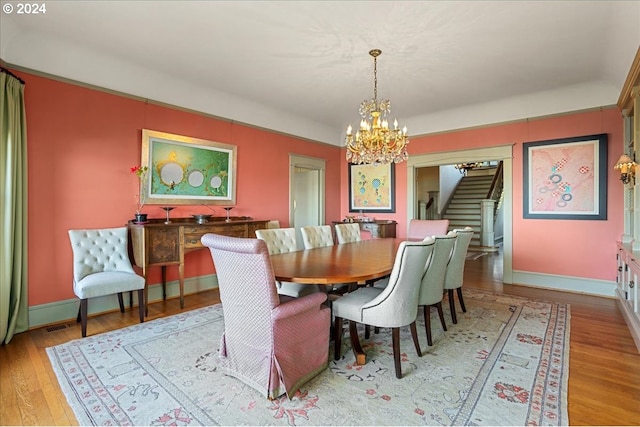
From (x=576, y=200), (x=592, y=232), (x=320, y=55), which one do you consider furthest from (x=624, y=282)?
(x=320, y=55)

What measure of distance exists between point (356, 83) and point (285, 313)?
3333 millimetres

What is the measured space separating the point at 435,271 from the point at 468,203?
26.0 ft

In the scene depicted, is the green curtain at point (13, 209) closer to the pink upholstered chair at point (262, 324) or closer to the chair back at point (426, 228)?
the pink upholstered chair at point (262, 324)

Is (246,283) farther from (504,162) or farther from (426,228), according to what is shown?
(504,162)

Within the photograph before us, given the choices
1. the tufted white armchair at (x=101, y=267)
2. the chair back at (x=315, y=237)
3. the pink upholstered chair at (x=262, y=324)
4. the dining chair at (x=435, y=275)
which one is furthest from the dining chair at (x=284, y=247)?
the tufted white armchair at (x=101, y=267)

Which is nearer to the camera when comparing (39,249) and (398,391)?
(398,391)

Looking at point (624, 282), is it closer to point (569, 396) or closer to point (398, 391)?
point (569, 396)

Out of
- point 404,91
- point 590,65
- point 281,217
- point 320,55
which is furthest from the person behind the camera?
point 281,217

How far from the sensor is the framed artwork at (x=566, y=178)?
413 centimetres

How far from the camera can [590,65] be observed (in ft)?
11.8

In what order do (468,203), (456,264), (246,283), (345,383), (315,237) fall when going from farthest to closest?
(468,203), (315,237), (456,264), (345,383), (246,283)

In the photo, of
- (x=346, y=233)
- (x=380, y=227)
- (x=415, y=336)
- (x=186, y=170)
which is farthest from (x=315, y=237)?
(x=380, y=227)

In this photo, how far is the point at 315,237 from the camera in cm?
365

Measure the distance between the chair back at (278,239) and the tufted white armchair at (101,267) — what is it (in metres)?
1.29
